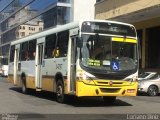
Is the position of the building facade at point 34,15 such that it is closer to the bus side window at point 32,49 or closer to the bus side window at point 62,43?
the bus side window at point 32,49

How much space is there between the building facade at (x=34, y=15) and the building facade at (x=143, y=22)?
14483 millimetres

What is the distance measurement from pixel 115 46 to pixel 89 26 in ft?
3.94

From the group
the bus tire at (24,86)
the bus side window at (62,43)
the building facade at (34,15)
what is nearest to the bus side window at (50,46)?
the bus side window at (62,43)

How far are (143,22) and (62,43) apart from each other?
709 inches

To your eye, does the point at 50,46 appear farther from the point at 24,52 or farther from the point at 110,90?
the point at 24,52

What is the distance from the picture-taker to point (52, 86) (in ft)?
64.5

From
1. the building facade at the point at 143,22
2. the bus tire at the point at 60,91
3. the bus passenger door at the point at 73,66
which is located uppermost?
the building facade at the point at 143,22

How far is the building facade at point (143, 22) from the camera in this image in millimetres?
32656

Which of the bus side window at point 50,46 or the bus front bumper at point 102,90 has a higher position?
the bus side window at point 50,46

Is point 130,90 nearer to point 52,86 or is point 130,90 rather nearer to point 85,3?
point 52,86

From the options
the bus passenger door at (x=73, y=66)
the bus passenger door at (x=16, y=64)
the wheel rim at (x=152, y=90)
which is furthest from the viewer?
the bus passenger door at (x=16, y=64)

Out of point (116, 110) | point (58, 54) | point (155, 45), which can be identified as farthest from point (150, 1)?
point (116, 110)

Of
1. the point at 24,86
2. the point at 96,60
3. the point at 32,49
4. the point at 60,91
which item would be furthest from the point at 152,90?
the point at 96,60

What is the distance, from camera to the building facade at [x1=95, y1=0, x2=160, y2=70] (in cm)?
3266
